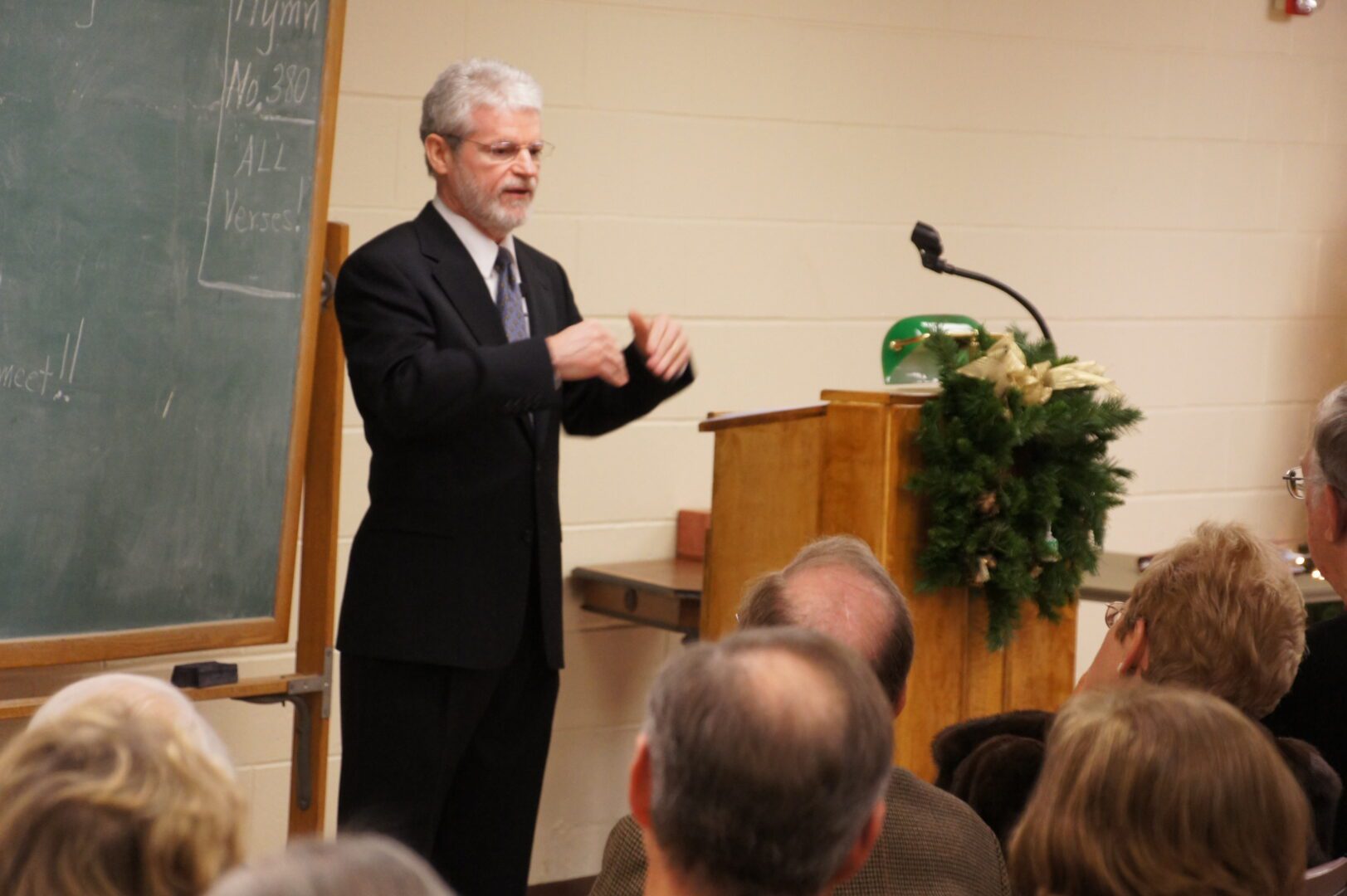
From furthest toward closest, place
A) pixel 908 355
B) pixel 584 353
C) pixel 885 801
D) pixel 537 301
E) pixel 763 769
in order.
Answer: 1. pixel 908 355
2. pixel 537 301
3. pixel 584 353
4. pixel 885 801
5. pixel 763 769

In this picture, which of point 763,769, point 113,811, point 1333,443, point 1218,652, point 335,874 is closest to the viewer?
point 335,874

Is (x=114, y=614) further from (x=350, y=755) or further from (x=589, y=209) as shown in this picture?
(x=589, y=209)

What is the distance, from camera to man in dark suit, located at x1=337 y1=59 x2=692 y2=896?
2533mm

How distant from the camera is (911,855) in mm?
1565

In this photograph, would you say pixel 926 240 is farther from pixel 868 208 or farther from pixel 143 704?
pixel 143 704

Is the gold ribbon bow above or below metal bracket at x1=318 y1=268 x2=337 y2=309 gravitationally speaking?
below


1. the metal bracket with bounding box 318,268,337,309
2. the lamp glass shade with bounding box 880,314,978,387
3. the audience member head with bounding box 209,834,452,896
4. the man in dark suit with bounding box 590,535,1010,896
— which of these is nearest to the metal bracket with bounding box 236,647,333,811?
the metal bracket with bounding box 318,268,337,309

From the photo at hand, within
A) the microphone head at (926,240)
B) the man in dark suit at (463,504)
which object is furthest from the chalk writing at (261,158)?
the microphone head at (926,240)

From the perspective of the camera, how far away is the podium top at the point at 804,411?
9.19 feet

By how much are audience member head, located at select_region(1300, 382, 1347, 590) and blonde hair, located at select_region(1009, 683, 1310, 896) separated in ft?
3.30

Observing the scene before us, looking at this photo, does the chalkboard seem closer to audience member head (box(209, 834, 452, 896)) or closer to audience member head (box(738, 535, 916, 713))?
audience member head (box(738, 535, 916, 713))

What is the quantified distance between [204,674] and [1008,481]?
4.64 ft

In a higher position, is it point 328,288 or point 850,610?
point 328,288

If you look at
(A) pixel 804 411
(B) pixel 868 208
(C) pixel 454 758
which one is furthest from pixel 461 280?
(B) pixel 868 208
